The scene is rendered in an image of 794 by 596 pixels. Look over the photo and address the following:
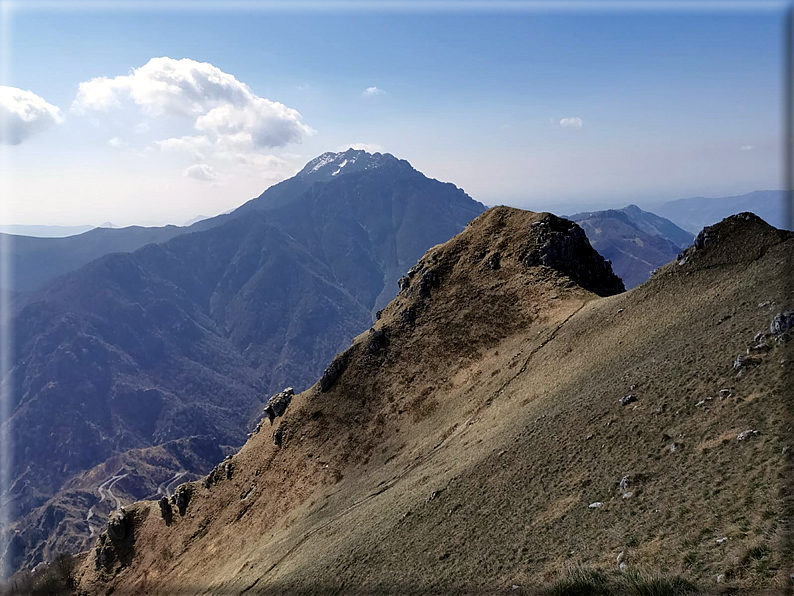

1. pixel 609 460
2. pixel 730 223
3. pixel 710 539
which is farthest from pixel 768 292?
pixel 710 539

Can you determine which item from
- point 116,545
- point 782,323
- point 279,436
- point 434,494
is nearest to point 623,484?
point 782,323

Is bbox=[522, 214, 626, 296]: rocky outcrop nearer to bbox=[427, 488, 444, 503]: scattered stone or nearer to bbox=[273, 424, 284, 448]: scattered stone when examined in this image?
bbox=[427, 488, 444, 503]: scattered stone

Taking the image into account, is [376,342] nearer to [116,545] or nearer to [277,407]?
[277,407]

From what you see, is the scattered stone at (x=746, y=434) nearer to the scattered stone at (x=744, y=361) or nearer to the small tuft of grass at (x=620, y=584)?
the scattered stone at (x=744, y=361)

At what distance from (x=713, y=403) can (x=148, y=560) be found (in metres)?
88.9

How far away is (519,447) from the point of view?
38094mm

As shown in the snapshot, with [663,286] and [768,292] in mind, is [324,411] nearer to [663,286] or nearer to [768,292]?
[663,286]

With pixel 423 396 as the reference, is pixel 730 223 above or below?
above

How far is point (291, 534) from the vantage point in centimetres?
5531

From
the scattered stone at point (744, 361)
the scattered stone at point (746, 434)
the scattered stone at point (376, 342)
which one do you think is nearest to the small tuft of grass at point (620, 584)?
the scattered stone at point (746, 434)

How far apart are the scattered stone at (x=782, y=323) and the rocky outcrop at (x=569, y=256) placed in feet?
151

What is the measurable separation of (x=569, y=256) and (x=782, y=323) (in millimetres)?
50771

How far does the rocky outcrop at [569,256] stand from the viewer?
79000 millimetres

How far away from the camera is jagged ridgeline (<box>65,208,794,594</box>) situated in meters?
22.2
